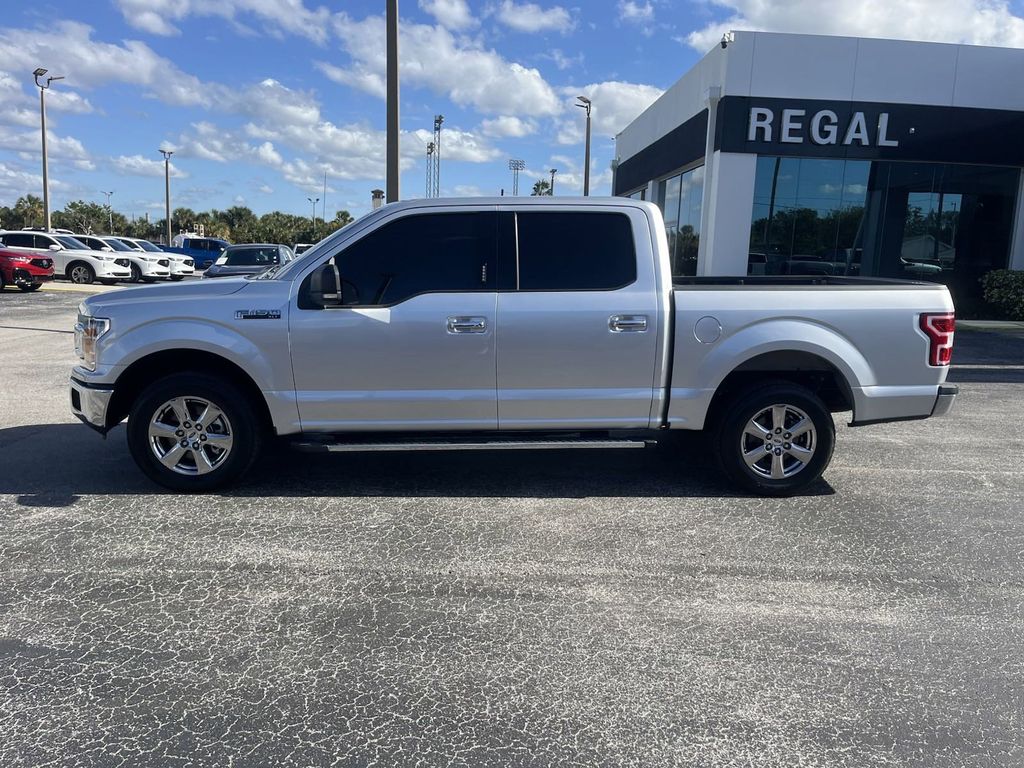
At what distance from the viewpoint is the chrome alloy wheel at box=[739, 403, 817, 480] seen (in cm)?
528

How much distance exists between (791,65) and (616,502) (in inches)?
635

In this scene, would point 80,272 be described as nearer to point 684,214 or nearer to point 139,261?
point 139,261

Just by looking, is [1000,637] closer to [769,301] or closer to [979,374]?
[769,301]

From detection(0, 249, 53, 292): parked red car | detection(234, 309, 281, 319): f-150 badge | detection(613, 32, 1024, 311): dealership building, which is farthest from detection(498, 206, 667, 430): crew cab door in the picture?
detection(0, 249, 53, 292): parked red car

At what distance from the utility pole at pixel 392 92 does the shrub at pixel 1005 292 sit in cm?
1552

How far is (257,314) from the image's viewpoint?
500cm

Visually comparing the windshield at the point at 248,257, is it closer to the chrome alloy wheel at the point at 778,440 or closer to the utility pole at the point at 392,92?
the utility pole at the point at 392,92

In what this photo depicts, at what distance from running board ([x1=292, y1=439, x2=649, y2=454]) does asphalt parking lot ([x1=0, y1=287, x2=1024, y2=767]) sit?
38cm

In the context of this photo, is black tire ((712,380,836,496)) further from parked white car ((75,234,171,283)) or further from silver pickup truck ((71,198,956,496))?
parked white car ((75,234,171,283))

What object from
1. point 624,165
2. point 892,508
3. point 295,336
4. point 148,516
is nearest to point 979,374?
point 892,508

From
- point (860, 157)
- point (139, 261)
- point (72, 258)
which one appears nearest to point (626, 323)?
point (860, 157)

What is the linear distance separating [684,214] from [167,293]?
1953 centimetres

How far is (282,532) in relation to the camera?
4574mm

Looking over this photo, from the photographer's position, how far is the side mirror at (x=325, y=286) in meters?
4.91
